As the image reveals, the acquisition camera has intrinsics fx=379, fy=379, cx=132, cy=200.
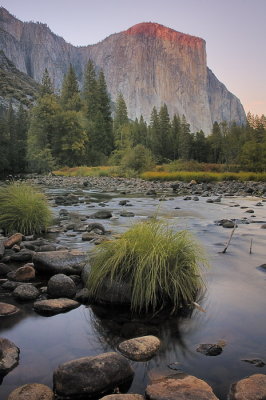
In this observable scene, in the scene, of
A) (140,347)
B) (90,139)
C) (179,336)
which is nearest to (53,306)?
(140,347)

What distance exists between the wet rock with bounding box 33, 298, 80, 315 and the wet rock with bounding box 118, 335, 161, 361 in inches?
48.9

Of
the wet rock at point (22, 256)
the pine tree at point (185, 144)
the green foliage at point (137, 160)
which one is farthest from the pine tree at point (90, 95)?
the wet rock at point (22, 256)

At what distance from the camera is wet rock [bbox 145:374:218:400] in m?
2.96

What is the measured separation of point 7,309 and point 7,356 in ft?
3.88

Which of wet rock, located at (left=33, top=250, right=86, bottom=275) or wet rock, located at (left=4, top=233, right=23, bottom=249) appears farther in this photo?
wet rock, located at (left=4, top=233, right=23, bottom=249)

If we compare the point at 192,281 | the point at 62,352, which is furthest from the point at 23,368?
the point at 192,281

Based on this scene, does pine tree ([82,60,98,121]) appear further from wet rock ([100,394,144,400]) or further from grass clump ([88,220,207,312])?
wet rock ([100,394,144,400])

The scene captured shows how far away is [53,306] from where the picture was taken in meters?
4.79

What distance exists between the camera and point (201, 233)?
10734 mm

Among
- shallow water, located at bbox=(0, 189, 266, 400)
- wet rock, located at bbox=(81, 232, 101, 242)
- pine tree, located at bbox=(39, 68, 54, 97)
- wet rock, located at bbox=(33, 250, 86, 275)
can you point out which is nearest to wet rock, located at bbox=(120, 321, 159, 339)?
shallow water, located at bbox=(0, 189, 266, 400)

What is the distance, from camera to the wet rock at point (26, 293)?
16.8 feet

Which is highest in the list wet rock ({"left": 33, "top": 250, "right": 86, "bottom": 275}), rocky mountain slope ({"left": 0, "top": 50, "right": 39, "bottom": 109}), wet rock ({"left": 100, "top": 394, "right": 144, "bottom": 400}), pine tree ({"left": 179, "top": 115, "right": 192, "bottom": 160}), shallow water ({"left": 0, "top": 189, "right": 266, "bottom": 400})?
rocky mountain slope ({"left": 0, "top": 50, "right": 39, "bottom": 109})

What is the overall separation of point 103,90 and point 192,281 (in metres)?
79.1

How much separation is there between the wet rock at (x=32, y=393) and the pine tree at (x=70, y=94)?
7058 centimetres
